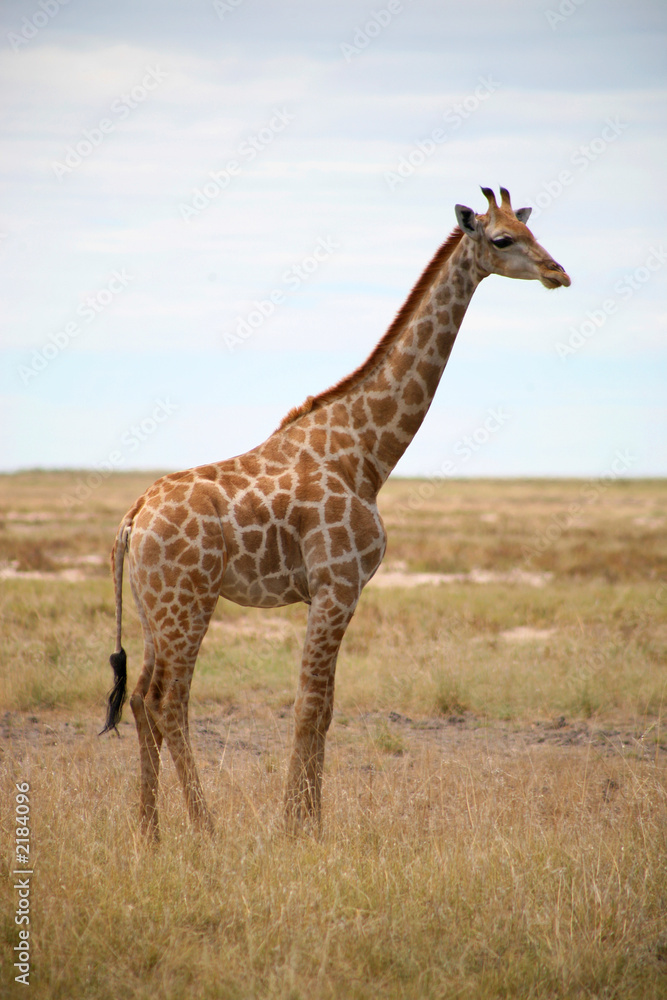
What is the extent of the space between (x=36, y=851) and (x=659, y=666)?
752cm

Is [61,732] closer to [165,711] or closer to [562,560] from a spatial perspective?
[165,711]

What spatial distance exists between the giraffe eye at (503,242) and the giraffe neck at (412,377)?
245 mm

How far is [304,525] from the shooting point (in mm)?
5578

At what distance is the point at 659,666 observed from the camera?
32.8ft

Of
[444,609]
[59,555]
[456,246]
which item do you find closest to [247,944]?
[456,246]

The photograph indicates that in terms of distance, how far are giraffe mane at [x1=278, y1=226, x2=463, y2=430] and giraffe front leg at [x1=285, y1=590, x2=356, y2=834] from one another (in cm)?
144

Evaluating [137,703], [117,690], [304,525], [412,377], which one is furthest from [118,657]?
[412,377]

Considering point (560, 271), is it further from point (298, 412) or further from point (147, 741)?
point (147, 741)

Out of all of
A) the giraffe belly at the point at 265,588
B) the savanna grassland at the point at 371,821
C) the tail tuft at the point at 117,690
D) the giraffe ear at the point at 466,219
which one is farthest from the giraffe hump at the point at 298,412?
the savanna grassland at the point at 371,821

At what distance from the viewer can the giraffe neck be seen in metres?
5.95

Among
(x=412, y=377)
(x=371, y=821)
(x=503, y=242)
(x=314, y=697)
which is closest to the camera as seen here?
(x=371, y=821)

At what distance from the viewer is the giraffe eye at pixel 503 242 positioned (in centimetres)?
569

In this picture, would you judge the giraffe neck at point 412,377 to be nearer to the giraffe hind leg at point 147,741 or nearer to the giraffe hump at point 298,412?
the giraffe hump at point 298,412

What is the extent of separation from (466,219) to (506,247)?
1.09 feet
